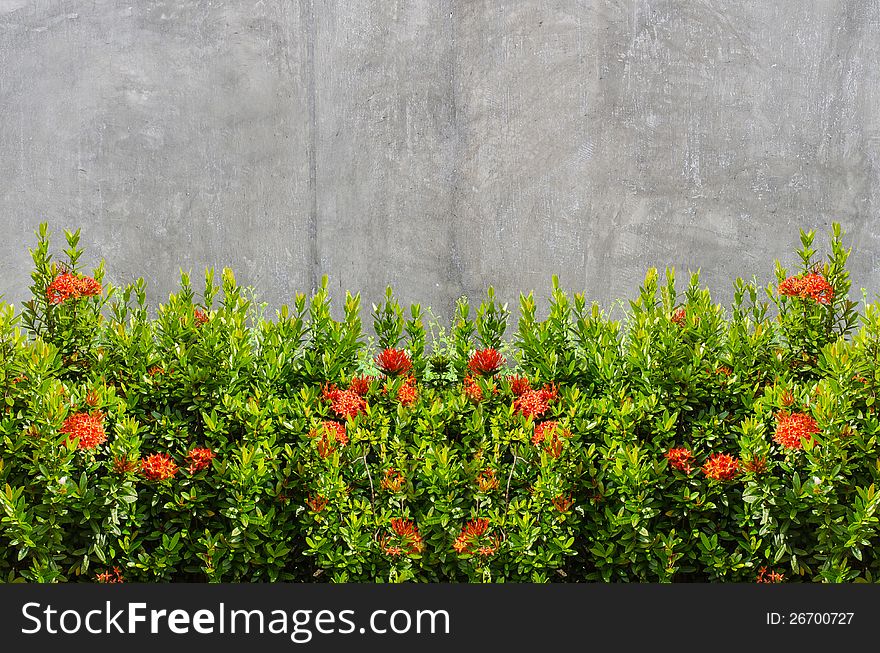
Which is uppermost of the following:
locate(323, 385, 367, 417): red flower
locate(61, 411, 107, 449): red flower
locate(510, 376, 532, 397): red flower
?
locate(510, 376, 532, 397): red flower

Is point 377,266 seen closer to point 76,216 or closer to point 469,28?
point 469,28

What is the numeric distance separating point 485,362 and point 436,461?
1.06 feet

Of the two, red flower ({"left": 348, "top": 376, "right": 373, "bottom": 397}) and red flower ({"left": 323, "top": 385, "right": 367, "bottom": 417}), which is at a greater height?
red flower ({"left": 348, "top": 376, "right": 373, "bottom": 397})

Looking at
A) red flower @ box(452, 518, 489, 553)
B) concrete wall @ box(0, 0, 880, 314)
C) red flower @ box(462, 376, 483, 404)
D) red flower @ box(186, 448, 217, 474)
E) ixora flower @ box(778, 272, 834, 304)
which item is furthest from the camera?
concrete wall @ box(0, 0, 880, 314)

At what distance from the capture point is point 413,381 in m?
2.36

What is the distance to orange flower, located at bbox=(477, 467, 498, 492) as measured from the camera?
214 cm

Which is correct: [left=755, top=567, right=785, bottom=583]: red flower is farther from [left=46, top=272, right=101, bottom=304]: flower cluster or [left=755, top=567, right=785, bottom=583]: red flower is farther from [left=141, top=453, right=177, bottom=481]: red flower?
[left=46, top=272, right=101, bottom=304]: flower cluster

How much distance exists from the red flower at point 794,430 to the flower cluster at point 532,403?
22.5 inches

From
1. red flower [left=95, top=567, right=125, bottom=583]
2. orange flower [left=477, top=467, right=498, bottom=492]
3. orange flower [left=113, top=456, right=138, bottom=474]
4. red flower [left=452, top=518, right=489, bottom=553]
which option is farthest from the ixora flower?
red flower [left=95, top=567, right=125, bottom=583]

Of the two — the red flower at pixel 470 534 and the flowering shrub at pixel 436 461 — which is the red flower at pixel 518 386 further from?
the red flower at pixel 470 534

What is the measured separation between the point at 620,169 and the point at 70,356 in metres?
2.93

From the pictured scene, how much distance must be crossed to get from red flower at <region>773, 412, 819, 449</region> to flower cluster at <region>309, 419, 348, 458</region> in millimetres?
1071

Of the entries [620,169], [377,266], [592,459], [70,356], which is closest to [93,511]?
[70,356]

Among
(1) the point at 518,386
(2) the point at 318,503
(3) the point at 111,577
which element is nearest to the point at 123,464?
(3) the point at 111,577
